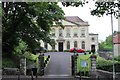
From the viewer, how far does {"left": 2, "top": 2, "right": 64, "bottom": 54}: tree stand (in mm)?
19136

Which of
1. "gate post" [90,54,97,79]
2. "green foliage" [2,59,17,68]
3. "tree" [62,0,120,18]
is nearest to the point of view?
"tree" [62,0,120,18]

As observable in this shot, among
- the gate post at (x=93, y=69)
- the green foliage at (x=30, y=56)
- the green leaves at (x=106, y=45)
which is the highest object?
the green leaves at (x=106, y=45)

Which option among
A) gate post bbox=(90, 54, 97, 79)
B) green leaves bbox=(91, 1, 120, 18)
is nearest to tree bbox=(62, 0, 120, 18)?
green leaves bbox=(91, 1, 120, 18)

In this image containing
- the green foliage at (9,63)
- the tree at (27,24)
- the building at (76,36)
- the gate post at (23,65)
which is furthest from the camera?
the building at (76,36)

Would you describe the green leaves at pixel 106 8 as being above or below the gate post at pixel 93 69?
above

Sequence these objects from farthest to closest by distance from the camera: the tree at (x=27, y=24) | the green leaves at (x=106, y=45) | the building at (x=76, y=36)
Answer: the green leaves at (x=106, y=45)
the building at (x=76, y=36)
the tree at (x=27, y=24)

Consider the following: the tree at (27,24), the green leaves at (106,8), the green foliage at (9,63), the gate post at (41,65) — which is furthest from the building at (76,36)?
the green leaves at (106,8)

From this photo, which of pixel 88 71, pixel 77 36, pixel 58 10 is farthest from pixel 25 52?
pixel 77 36

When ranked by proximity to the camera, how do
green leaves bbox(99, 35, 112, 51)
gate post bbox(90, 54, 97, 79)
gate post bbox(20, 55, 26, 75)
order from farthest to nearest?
green leaves bbox(99, 35, 112, 51) → gate post bbox(20, 55, 26, 75) → gate post bbox(90, 54, 97, 79)

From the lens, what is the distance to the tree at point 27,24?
1914 cm

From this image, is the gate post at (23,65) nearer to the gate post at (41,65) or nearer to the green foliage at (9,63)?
the gate post at (41,65)

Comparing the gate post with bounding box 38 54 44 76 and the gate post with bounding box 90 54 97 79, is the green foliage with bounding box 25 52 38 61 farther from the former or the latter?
the gate post with bounding box 90 54 97 79

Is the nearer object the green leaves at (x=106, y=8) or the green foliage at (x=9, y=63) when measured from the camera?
the green leaves at (x=106, y=8)

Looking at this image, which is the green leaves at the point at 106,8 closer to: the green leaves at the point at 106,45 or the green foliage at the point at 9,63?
the green foliage at the point at 9,63
